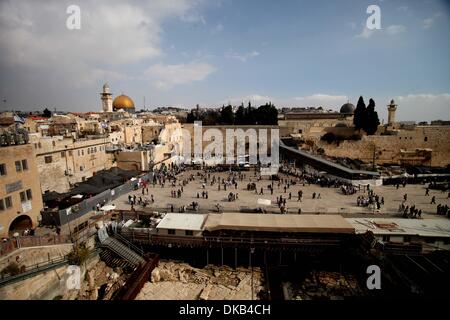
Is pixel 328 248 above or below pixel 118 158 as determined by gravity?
below

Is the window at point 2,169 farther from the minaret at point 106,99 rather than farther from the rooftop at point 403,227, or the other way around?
the minaret at point 106,99

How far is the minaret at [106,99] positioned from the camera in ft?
173

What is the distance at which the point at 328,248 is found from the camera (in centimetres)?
1352

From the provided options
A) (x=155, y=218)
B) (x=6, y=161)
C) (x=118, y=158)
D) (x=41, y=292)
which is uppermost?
(x=6, y=161)

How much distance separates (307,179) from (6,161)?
2355cm

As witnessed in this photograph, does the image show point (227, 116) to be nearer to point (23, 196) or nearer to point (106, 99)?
point (106, 99)

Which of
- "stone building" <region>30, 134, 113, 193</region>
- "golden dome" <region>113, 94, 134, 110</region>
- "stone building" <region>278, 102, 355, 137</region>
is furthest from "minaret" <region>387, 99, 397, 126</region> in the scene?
"golden dome" <region>113, 94, 134, 110</region>

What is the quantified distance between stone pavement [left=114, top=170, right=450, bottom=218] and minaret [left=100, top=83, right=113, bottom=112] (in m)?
36.2

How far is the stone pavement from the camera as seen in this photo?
17844 millimetres

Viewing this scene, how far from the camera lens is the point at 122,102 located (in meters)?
57.9

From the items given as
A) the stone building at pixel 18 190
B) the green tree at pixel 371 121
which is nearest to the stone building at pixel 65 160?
the stone building at pixel 18 190

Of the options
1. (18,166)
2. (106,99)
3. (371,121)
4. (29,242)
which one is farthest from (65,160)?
(371,121)

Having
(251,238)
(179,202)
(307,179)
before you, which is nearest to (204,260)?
(251,238)
